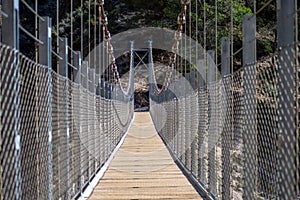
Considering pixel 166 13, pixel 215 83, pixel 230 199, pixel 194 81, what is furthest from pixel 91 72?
pixel 166 13

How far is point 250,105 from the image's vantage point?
5.09ft

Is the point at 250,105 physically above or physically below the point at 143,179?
above

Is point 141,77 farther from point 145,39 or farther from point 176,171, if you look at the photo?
point 176,171

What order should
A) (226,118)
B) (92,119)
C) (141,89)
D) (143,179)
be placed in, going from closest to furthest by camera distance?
1. (226,118)
2. (92,119)
3. (143,179)
4. (141,89)

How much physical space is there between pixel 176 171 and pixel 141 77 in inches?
718

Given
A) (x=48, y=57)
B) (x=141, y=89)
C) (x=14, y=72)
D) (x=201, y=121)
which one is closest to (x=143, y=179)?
(x=201, y=121)

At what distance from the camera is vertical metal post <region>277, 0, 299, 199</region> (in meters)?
1.06

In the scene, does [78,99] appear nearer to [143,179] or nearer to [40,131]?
[40,131]

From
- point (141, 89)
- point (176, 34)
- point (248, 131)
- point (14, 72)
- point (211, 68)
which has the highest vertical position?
point (141, 89)

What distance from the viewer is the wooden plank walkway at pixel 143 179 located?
3.13m

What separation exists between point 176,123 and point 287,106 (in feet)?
11.2

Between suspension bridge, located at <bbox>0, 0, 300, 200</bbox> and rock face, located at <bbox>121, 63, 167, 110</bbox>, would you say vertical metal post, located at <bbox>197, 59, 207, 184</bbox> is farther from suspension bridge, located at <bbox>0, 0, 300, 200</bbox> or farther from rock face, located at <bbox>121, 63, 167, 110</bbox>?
rock face, located at <bbox>121, 63, 167, 110</bbox>

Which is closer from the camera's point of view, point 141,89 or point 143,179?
point 143,179

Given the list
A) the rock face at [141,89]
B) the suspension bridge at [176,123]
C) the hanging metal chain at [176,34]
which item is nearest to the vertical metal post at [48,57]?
the suspension bridge at [176,123]
